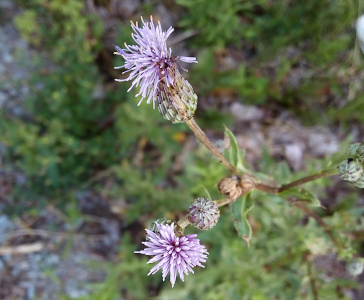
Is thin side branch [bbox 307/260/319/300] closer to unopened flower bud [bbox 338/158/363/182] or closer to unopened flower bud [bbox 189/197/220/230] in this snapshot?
unopened flower bud [bbox 338/158/363/182]

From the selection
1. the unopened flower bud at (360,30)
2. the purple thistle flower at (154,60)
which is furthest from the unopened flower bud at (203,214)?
the unopened flower bud at (360,30)

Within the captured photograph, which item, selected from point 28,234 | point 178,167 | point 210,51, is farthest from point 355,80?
point 28,234

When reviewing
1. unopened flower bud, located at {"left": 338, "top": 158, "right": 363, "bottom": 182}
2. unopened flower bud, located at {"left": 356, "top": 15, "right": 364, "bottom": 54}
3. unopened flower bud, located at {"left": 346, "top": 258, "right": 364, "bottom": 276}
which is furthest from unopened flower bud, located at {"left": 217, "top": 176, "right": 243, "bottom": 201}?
unopened flower bud, located at {"left": 356, "top": 15, "right": 364, "bottom": 54}

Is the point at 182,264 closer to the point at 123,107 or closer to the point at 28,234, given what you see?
the point at 123,107

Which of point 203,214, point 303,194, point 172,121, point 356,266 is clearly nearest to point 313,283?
point 356,266

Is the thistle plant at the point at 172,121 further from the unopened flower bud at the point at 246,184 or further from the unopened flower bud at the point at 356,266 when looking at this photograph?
the unopened flower bud at the point at 356,266

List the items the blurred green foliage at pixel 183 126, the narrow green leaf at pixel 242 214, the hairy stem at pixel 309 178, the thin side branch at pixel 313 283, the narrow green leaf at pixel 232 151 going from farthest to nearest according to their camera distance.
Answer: the blurred green foliage at pixel 183 126 → the thin side branch at pixel 313 283 → the narrow green leaf at pixel 232 151 → the narrow green leaf at pixel 242 214 → the hairy stem at pixel 309 178
